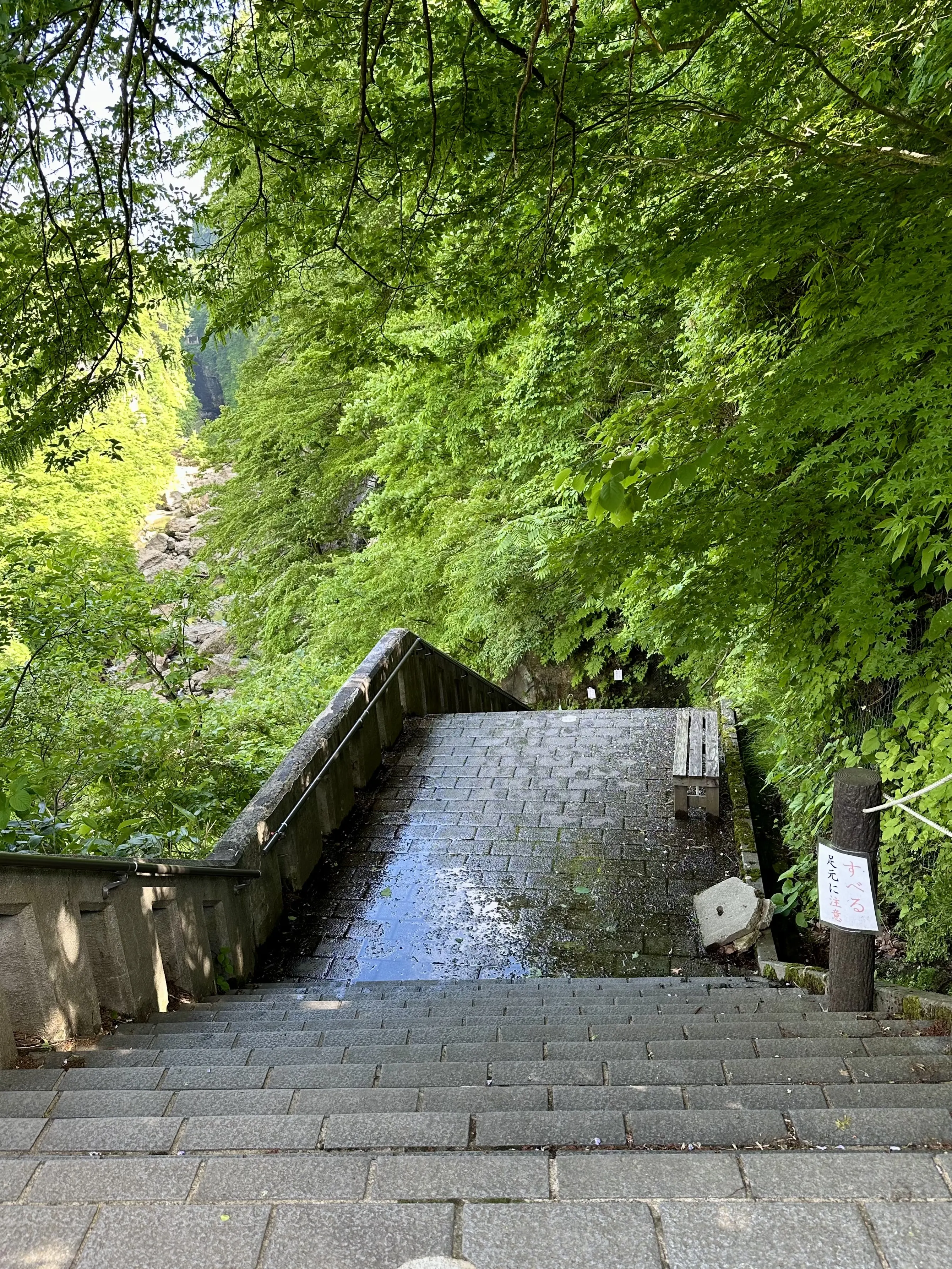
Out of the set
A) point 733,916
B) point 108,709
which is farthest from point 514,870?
point 108,709

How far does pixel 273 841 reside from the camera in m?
5.46

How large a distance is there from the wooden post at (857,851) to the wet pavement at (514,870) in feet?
5.87

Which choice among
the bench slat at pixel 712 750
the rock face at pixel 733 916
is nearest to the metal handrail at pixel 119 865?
the rock face at pixel 733 916

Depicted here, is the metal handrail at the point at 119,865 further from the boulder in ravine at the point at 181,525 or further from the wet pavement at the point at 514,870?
the boulder in ravine at the point at 181,525

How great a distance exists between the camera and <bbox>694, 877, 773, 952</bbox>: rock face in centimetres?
503

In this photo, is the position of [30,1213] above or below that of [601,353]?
below

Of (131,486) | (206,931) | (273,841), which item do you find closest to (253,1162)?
(206,931)

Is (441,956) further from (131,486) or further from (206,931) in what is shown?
(131,486)

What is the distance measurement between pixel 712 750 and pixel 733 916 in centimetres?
166

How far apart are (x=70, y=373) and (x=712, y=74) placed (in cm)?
406

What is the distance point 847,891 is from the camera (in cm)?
303

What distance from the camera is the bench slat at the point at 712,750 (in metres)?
6.43

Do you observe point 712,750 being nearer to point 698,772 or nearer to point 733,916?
Answer: point 698,772

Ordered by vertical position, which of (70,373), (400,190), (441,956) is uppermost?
(400,190)
